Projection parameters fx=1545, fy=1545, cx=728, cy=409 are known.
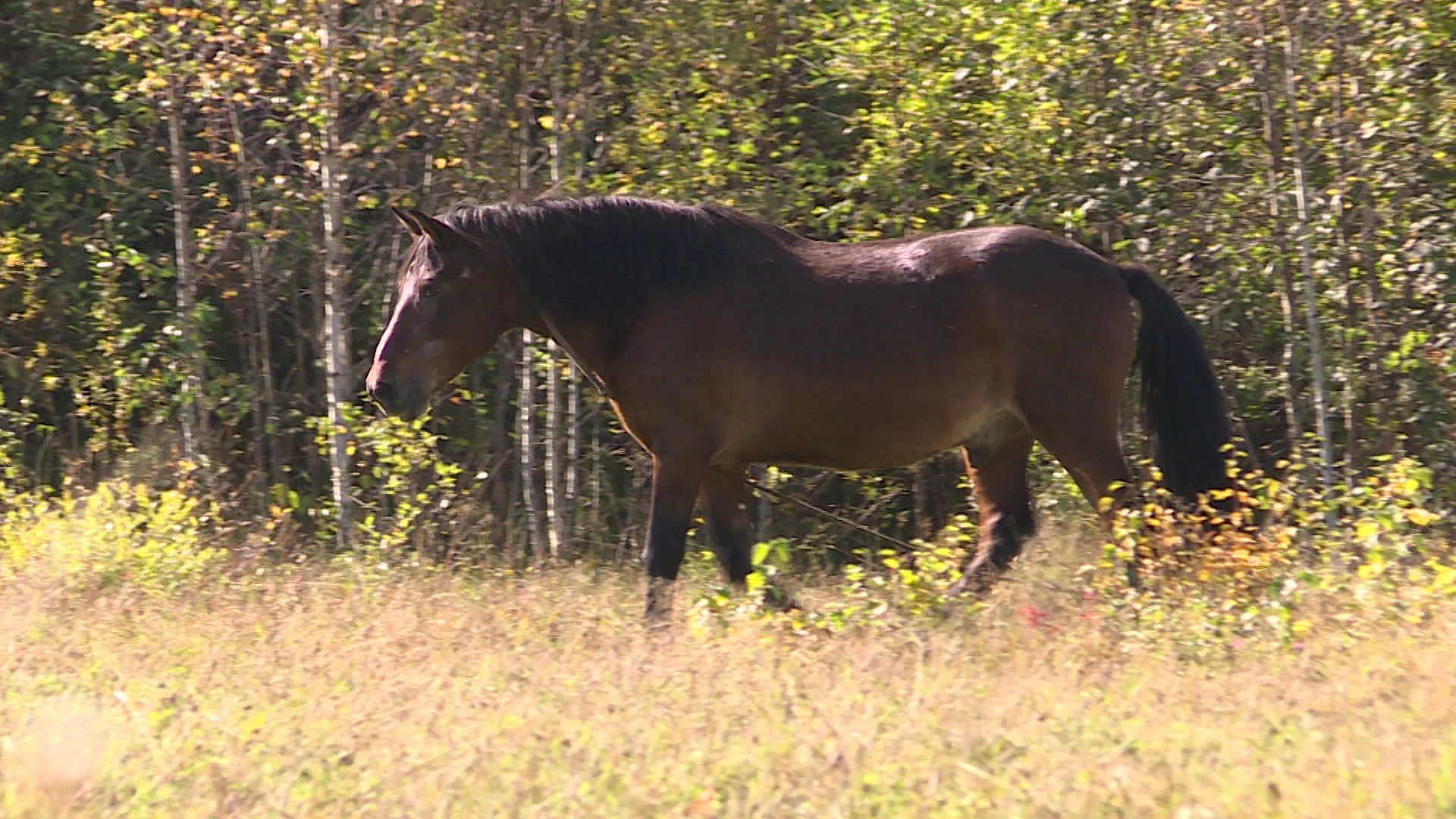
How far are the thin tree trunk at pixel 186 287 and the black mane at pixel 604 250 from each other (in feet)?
10.7

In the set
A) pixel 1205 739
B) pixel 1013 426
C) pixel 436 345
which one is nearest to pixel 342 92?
pixel 436 345

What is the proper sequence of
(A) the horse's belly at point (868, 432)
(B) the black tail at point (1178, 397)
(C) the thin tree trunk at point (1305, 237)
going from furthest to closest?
(C) the thin tree trunk at point (1305, 237), (B) the black tail at point (1178, 397), (A) the horse's belly at point (868, 432)

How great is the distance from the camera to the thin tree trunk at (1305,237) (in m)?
8.04

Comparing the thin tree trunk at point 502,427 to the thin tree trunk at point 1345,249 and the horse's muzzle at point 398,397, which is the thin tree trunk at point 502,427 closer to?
the horse's muzzle at point 398,397

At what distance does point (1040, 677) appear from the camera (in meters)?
4.87

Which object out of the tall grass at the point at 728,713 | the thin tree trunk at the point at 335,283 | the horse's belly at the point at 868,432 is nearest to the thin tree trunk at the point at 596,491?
the thin tree trunk at the point at 335,283

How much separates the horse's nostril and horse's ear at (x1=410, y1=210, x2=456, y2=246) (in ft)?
2.10

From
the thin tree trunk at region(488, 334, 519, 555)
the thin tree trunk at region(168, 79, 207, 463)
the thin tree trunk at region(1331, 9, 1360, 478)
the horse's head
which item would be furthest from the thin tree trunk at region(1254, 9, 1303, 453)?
the thin tree trunk at region(168, 79, 207, 463)

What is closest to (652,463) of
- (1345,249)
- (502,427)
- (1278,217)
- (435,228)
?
(502,427)

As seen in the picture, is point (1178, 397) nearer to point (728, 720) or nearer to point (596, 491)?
point (728, 720)

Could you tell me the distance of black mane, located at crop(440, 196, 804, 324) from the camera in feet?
21.5

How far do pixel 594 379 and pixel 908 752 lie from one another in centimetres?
312

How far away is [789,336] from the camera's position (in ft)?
21.8

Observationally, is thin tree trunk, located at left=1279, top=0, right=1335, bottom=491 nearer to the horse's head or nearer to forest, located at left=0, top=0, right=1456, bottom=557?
forest, located at left=0, top=0, right=1456, bottom=557
